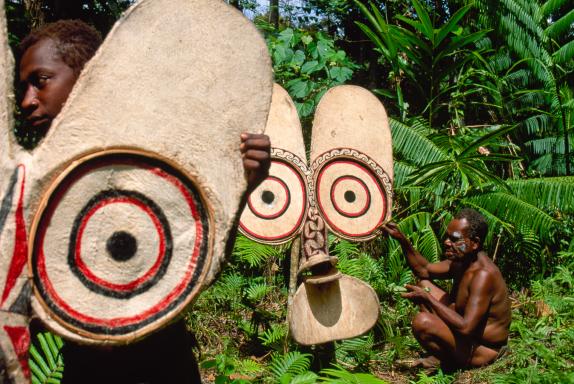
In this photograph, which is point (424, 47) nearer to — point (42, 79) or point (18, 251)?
point (42, 79)

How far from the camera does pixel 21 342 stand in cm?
130

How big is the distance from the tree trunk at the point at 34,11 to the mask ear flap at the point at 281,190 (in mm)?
2092

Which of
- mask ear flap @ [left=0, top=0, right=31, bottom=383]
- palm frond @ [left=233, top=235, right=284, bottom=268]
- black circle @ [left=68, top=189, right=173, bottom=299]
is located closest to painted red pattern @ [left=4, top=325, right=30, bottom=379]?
mask ear flap @ [left=0, top=0, right=31, bottom=383]

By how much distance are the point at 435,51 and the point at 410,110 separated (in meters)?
1.20

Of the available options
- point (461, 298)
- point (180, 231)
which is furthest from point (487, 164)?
point (180, 231)

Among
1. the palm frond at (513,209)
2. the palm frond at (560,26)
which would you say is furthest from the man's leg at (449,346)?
the palm frond at (560,26)

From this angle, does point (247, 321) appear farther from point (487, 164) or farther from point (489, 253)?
point (487, 164)

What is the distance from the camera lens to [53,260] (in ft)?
4.41

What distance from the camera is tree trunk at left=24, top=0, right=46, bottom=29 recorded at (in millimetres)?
4059

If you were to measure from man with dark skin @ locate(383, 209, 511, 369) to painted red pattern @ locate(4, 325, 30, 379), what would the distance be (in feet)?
9.01

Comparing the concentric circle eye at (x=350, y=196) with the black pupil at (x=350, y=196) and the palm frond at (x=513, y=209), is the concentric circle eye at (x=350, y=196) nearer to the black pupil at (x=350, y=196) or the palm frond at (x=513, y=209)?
the black pupil at (x=350, y=196)

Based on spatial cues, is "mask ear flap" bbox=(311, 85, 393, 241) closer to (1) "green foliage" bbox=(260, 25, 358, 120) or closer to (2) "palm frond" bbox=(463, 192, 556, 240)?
(1) "green foliage" bbox=(260, 25, 358, 120)

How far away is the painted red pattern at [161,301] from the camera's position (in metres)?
1.33

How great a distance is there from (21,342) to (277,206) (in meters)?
1.79
